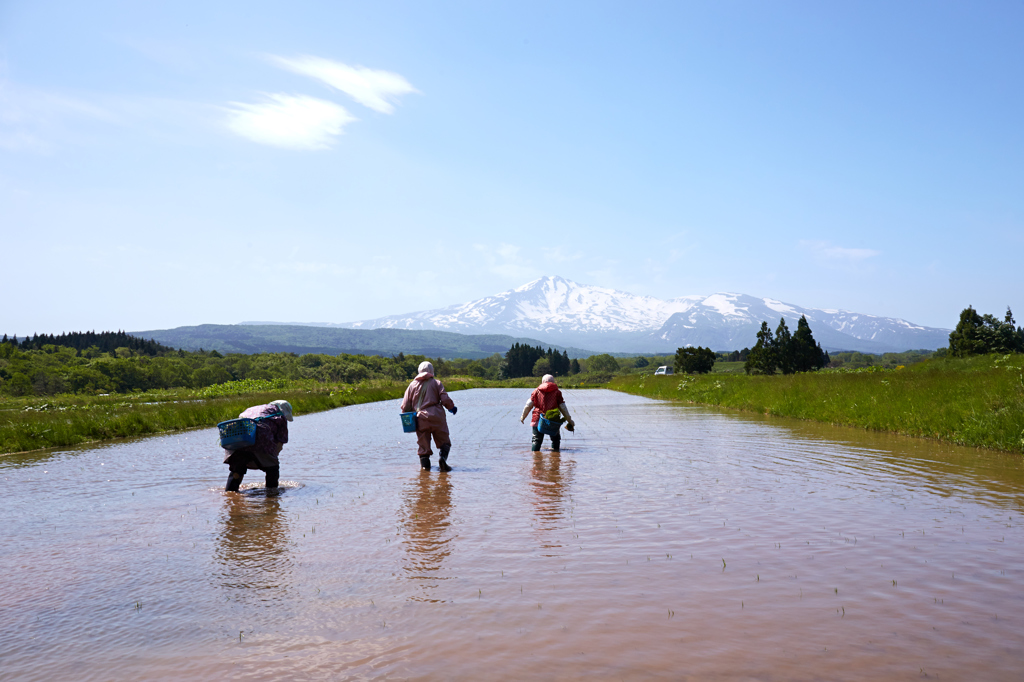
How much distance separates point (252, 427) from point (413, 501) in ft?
9.39

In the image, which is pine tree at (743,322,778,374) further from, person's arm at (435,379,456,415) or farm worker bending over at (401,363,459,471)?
farm worker bending over at (401,363,459,471)

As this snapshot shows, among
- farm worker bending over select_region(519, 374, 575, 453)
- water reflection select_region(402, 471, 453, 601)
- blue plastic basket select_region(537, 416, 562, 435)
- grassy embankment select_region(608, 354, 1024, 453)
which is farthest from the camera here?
blue plastic basket select_region(537, 416, 562, 435)

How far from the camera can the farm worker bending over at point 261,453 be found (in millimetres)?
11828

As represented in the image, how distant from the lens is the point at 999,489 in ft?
37.2

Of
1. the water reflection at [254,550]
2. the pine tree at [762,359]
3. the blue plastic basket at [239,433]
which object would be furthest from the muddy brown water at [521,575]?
the pine tree at [762,359]

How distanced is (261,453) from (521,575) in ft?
21.0

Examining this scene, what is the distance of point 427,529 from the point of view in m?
8.99

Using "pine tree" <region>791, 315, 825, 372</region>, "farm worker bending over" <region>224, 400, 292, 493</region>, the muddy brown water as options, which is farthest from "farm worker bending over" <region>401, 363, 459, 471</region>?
"pine tree" <region>791, 315, 825, 372</region>

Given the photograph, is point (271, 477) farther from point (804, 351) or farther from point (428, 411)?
point (804, 351)

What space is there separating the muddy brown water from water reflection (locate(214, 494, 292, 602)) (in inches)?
1.6

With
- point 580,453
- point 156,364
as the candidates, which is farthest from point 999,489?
point 156,364

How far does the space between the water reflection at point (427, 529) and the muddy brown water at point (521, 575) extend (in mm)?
47

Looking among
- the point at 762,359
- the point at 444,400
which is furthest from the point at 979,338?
the point at 444,400

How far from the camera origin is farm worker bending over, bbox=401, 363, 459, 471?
47.7 ft
